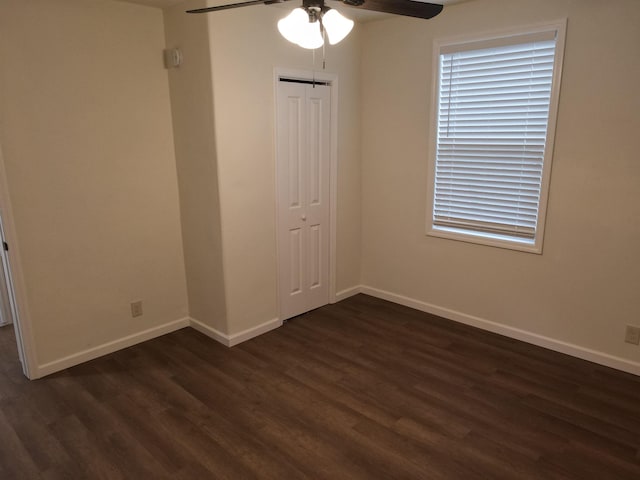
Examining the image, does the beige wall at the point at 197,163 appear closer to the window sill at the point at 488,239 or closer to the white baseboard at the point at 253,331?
the white baseboard at the point at 253,331

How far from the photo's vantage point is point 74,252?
3.07 meters

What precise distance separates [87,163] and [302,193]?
1.63m

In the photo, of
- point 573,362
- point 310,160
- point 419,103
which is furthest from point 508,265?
point 310,160

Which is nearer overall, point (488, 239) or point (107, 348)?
point (107, 348)

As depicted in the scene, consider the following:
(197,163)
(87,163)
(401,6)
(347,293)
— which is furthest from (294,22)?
(347,293)

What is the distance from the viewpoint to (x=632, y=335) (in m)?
2.98

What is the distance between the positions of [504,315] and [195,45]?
3.10m

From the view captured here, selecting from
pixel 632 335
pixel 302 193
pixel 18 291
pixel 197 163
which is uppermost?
pixel 197 163

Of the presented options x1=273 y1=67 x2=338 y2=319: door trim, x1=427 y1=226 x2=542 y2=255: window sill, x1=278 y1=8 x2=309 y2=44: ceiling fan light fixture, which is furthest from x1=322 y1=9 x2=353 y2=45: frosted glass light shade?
x1=427 y1=226 x2=542 y2=255: window sill

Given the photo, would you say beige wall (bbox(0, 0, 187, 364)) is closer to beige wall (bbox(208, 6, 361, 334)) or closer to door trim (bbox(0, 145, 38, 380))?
door trim (bbox(0, 145, 38, 380))

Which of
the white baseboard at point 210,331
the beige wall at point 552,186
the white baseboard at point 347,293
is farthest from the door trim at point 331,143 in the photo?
the white baseboard at point 210,331

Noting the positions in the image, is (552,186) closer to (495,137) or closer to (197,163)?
(495,137)

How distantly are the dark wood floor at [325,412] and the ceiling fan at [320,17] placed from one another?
6.62 ft

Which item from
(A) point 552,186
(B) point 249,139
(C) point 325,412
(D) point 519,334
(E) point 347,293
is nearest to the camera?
(C) point 325,412
